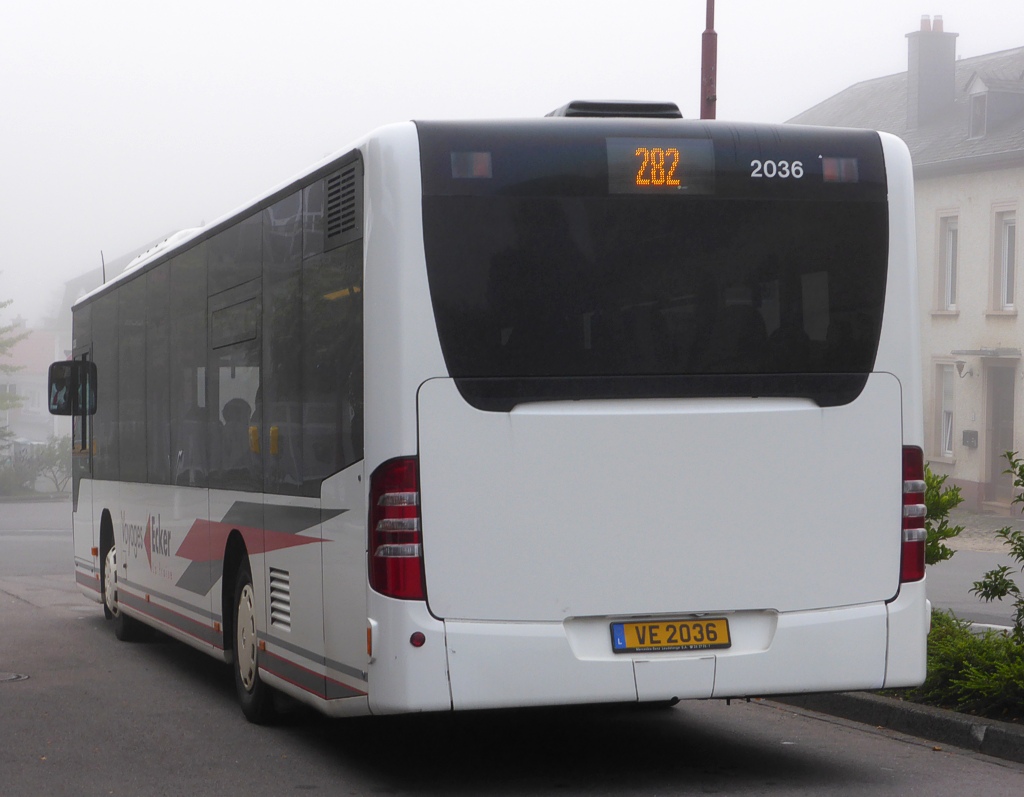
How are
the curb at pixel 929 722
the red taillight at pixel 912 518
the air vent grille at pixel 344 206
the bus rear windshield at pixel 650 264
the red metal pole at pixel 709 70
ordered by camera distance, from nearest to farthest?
the bus rear windshield at pixel 650 264 < the air vent grille at pixel 344 206 < the red taillight at pixel 912 518 < the curb at pixel 929 722 < the red metal pole at pixel 709 70

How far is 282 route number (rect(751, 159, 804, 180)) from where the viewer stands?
289 inches

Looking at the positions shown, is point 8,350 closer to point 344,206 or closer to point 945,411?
point 945,411

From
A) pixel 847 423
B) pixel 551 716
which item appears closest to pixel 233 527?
pixel 551 716

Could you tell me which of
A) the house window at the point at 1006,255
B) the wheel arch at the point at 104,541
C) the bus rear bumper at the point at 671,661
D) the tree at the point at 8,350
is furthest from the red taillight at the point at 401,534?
the tree at the point at 8,350

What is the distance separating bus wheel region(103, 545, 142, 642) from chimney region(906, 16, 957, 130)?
34.9 m

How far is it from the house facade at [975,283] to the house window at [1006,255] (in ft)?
0.08

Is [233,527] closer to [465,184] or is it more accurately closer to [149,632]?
[465,184]

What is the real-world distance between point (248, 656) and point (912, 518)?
3823mm

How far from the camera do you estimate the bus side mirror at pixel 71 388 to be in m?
15.1

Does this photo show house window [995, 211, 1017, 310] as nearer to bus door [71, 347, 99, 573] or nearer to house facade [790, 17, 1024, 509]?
house facade [790, 17, 1024, 509]

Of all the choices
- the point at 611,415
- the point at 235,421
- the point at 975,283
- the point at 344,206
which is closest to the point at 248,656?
the point at 235,421

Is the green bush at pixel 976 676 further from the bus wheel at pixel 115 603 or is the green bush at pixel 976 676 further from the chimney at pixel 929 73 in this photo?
the chimney at pixel 929 73

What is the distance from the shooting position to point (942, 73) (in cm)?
4538

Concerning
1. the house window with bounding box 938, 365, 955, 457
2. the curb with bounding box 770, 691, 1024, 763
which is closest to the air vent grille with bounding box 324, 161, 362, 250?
the curb with bounding box 770, 691, 1024, 763
